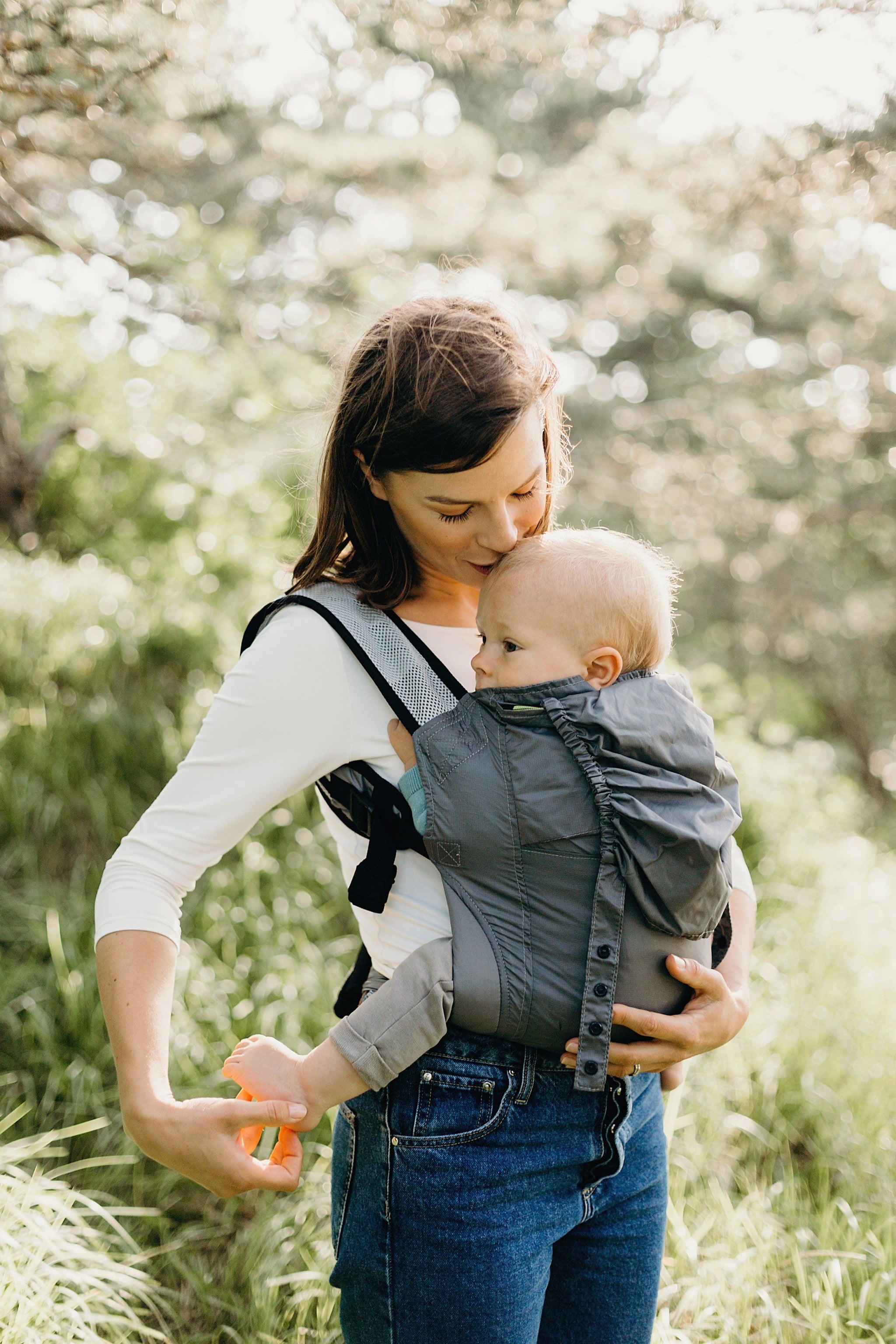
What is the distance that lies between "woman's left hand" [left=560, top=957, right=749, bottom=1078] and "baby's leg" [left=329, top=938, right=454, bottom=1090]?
0.17m

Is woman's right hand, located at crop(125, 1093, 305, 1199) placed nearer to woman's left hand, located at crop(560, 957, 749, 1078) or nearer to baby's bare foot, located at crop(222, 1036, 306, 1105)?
baby's bare foot, located at crop(222, 1036, 306, 1105)

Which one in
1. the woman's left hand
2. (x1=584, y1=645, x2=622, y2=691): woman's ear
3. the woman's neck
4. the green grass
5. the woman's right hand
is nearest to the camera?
the woman's right hand

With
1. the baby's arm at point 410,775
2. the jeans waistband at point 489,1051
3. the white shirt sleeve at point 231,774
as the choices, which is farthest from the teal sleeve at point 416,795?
the jeans waistband at point 489,1051

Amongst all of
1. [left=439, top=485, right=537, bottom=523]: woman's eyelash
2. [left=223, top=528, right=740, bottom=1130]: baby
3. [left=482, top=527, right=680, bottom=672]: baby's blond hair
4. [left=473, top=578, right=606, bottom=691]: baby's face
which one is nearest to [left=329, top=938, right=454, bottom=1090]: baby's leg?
[left=223, top=528, right=740, bottom=1130]: baby

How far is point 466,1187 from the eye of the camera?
1116 mm

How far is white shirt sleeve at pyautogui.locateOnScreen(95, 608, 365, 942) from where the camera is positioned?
116 cm

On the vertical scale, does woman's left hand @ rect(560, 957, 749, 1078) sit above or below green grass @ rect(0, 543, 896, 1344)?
above

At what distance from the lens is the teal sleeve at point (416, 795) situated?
1.14m

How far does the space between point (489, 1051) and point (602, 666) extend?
1.69ft

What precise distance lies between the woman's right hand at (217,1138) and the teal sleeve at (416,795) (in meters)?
0.35

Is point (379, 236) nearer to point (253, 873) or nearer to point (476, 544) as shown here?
point (253, 873)

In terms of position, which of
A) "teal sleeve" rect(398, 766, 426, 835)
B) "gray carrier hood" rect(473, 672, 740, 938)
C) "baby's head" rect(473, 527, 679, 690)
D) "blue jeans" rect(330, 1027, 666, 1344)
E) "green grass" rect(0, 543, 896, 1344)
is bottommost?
"green grass" rect(0, 543, 896, 1344)

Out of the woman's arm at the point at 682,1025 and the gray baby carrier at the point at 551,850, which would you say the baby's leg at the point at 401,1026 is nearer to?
the gray baby carrier at the point at 551,850

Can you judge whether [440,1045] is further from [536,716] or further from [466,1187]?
[536,716]
